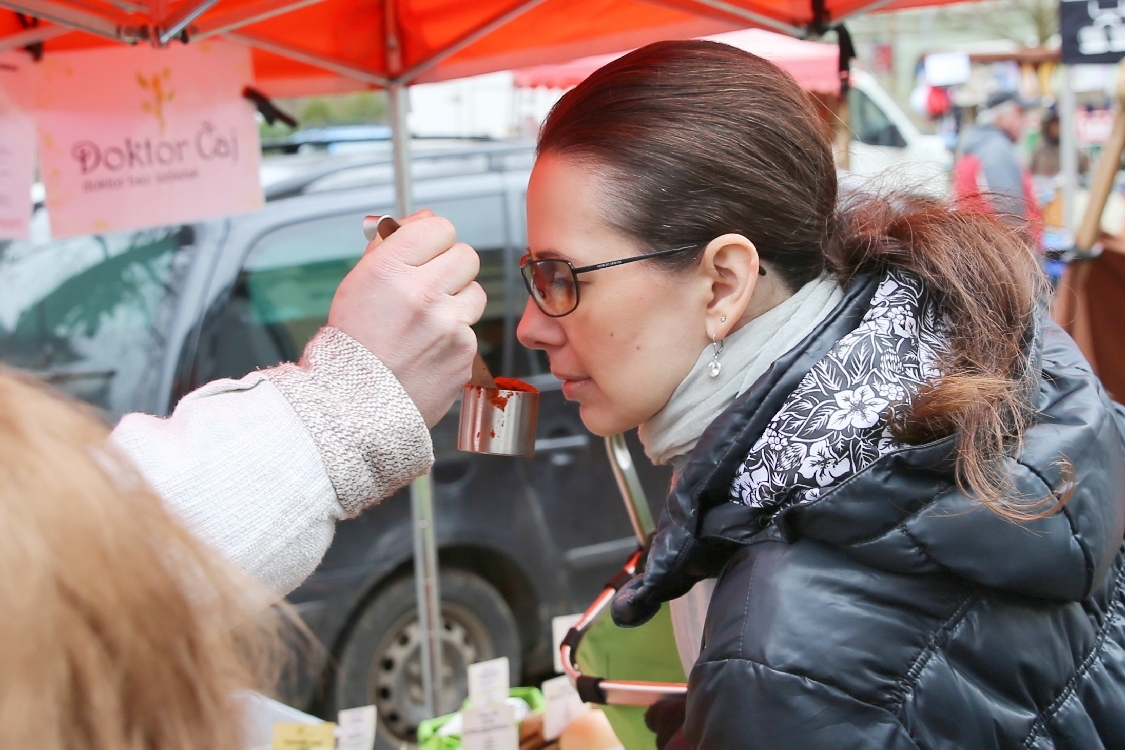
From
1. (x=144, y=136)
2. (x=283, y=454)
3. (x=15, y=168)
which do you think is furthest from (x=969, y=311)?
(x=15, y=168)

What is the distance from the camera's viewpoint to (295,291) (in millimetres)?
3443

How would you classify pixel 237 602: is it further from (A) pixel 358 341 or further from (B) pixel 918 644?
(B) pixel 918 644

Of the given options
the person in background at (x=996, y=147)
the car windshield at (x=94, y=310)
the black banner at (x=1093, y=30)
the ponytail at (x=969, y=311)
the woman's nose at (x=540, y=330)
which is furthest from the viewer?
the person in background at (x=996, y=147)

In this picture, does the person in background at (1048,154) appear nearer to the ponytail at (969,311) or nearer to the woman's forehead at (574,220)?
the ponytail at (969,311)

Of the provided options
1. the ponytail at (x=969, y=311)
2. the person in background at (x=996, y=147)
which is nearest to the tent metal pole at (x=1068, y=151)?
the person in background at (x=996, y=147)

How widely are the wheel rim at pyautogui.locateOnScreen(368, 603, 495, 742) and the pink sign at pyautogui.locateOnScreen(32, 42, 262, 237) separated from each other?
1.74 meters

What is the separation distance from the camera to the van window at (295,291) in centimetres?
331

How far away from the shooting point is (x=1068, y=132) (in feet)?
18.8

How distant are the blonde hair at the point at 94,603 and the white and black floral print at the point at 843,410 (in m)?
0.67

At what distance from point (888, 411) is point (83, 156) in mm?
2040

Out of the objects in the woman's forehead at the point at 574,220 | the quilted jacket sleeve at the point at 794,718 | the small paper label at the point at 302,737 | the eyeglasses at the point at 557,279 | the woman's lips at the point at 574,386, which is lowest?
the small paper label at the point at 302,737

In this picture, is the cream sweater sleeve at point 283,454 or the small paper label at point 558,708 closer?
the cream sweater sleeve at point 283,454

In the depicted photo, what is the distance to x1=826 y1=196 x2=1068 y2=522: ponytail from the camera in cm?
103

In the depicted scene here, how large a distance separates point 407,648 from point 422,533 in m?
0.99
